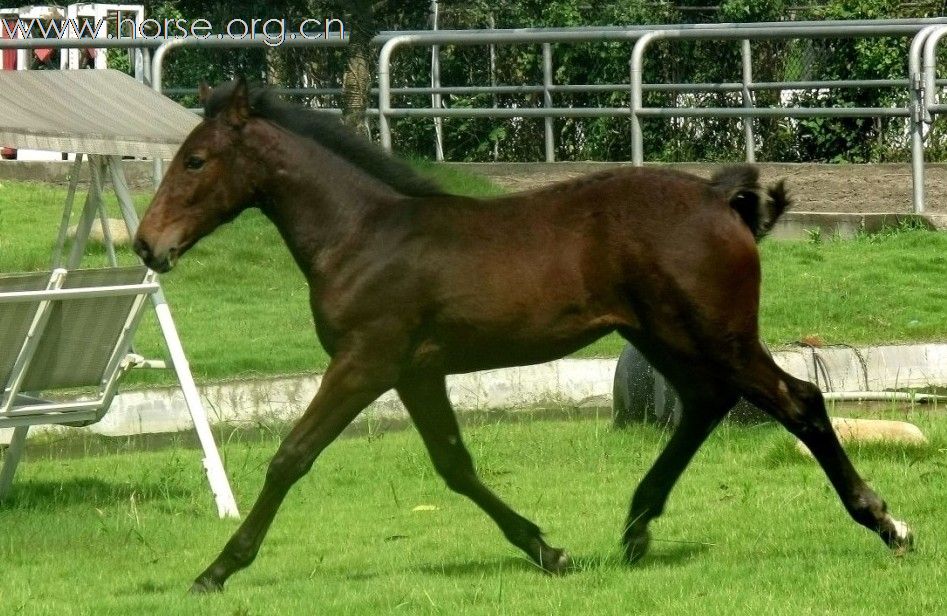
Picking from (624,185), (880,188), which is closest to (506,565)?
(624,185)

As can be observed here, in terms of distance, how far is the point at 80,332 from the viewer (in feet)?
25.8

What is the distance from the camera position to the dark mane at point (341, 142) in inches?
261

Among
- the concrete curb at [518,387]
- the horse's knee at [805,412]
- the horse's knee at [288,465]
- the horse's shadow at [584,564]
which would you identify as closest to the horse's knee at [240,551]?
the horse's knee at [288,465]

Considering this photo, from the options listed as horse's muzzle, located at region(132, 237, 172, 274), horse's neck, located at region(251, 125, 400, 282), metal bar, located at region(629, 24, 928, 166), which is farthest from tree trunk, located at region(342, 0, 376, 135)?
horse's muzzle, located at region(132, 237, 172, 274)

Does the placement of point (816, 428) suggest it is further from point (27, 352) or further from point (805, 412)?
point (27, 352)

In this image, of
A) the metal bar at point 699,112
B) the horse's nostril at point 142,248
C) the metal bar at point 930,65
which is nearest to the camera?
the horse's nostril at point 142,248

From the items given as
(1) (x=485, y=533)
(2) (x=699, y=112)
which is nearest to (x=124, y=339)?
(1) (x=485, y=533)

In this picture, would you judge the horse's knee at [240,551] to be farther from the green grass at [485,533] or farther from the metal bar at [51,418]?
the metal bar at [51,418]

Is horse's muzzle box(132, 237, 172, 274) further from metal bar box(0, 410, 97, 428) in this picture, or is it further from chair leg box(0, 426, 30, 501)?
chair leg box(0, 426, 30, 501)

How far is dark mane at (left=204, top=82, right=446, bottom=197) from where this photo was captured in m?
6.63

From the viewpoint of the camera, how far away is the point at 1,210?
1554 cm

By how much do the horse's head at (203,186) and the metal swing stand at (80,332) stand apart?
1.25 m

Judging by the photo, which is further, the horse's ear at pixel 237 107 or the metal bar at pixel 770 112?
the metal bar at pixel 770 112

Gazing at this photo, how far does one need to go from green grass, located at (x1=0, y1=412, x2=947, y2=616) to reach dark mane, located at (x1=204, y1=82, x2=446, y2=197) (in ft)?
4.97
